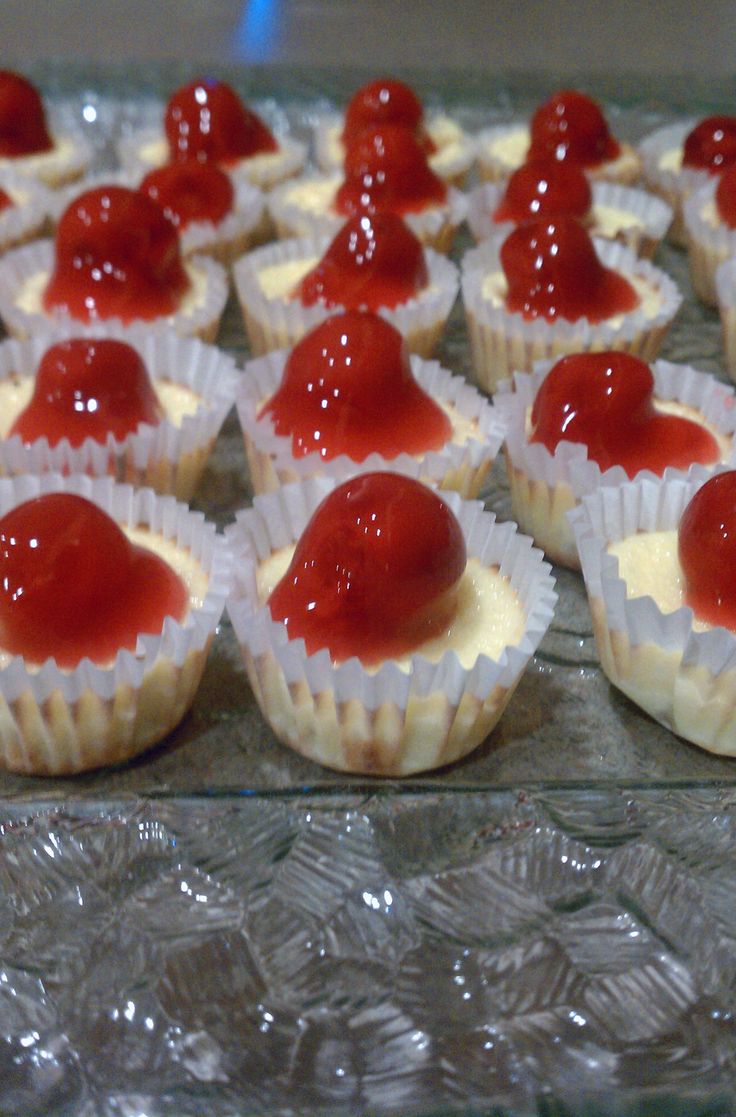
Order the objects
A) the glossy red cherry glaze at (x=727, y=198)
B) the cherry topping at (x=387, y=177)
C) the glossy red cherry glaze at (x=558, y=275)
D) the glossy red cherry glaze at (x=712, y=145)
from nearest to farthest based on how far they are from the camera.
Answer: the glossy red cherry glaze at (x=558, y=275), the glossy red cherry glaze at (x=727, y=198), the cherry topping at (x=387, y=177), the glossy red cherry glaze at (x=712, y=145)

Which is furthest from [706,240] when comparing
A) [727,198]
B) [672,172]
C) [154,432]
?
[154,432]

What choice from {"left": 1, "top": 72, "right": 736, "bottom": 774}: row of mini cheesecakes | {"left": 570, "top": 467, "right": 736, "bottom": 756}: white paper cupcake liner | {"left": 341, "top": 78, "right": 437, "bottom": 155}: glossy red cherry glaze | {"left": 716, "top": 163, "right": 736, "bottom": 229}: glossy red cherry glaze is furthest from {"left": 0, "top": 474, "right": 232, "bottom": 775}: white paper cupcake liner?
{"left": 341, "top": 78, "right": 437, "bottom": 155}: glossy red cherry glaze

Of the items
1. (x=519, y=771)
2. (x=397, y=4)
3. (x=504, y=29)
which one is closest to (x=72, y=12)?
(x=397, y=4)

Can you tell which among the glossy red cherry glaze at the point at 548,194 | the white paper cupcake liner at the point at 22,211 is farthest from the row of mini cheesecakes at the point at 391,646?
the white paper cupcake liner at the point at 22,211

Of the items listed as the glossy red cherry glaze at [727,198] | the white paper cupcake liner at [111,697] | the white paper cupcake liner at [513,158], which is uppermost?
the glossy red cherry glaze at [727,198]

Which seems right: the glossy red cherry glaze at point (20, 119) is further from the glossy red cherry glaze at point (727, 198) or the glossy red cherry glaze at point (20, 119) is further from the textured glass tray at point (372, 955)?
the textured glass tray at point (372, 955)

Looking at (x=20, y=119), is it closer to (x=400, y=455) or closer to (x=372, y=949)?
(x=400, y=455)

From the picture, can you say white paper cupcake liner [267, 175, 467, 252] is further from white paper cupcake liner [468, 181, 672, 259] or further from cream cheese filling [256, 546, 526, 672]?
cream cheese filling [256, 546, 526, 672]
